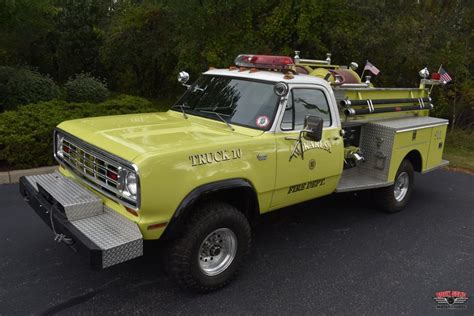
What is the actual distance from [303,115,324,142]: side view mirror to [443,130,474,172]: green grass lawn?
636 centimetres

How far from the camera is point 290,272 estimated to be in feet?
14.1

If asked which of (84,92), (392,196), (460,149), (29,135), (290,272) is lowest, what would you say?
(460,149)

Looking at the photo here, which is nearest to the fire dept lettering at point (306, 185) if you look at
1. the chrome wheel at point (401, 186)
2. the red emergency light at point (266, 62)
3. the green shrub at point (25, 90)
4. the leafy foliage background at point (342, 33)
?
the red emergency light at point (266, 62)

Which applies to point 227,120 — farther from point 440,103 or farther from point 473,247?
point 440,103

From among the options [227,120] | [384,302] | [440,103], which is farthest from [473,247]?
[440,103]

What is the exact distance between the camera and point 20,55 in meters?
17.2

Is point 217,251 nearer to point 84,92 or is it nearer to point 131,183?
point 131,183

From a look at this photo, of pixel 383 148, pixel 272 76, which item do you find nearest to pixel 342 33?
pixel 383 148

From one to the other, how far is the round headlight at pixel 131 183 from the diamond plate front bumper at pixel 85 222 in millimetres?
261

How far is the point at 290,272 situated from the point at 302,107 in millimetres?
1708

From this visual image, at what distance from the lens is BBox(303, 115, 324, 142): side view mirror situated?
3.97m

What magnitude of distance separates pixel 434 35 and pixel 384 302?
9.35m

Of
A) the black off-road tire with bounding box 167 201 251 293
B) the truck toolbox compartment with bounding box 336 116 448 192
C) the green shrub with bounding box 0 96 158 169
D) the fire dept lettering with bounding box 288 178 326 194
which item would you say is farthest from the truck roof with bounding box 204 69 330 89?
the green shrub with bounding box 0 96 158 169

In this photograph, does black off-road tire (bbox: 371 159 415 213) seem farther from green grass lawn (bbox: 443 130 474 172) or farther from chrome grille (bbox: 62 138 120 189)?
chrome grille (bbox: 62 138 120 189)
